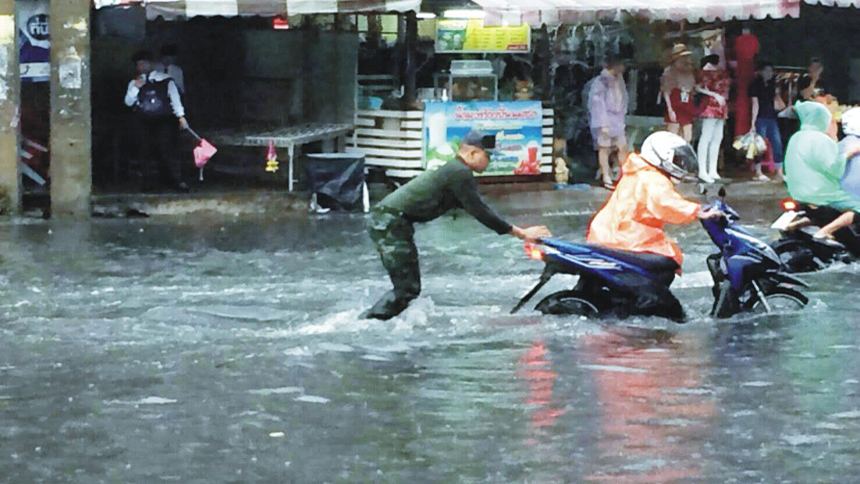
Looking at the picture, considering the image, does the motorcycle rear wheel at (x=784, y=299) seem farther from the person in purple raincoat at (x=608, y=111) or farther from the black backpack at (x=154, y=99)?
the black backpack at (x=154, y=99)

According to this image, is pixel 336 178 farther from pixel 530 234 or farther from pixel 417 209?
pixel 530 234

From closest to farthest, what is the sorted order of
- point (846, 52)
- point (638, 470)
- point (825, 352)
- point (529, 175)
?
point (638, 470) → point (825, 352) → point (529, 175) → point (846, 52)

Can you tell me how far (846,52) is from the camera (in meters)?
24.9

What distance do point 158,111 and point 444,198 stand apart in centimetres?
783

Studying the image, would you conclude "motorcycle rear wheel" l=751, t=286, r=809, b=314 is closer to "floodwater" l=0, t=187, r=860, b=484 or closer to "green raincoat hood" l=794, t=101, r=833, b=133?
"floodwater" l=0, t=187, r=860, b=484

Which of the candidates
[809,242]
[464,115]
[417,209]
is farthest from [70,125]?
[809,242]

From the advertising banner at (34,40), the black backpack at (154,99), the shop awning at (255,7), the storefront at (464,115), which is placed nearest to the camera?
the shop awning at (255,7)

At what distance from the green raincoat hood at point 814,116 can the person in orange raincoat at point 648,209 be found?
267cm

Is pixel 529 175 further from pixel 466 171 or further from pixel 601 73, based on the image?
pixel 466 171

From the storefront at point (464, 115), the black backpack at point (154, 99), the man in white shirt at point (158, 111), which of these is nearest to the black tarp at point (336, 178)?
the storefront at point (464, 115)

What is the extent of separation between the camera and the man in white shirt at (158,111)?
18.1m

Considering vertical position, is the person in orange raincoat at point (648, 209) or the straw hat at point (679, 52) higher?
the straw hat at point (679, 52)

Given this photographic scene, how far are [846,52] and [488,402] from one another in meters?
17.5

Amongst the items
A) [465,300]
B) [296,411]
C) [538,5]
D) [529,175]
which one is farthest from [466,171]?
[529,175]
